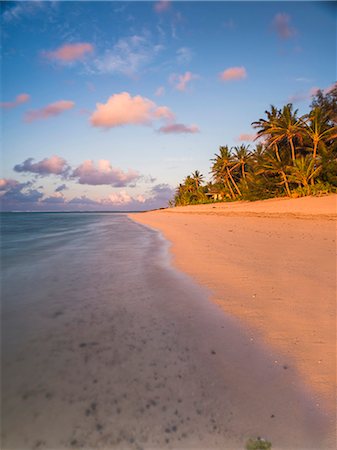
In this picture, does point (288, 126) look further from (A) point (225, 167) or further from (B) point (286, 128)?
(A) point (225, 167)

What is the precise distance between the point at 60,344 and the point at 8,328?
860 mm

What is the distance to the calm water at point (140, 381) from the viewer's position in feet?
5.09

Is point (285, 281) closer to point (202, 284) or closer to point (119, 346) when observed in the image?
point (202, 284)

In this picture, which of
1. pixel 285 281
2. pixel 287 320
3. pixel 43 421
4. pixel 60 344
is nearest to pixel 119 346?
pixel 60 344

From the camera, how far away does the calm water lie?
1551 mm

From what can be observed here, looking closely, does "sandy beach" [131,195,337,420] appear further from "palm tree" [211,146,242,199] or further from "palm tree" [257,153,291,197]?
"palm tree" [211,146,242,199]

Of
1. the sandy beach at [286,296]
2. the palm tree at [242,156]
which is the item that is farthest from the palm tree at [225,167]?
the sandy beach at [286,296]

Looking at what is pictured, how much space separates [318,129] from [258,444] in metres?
33.4

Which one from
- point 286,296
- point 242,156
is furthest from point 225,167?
point 286,296

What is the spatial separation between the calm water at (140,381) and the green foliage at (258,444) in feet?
0.13

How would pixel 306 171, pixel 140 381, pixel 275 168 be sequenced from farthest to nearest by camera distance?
pixel 275 168, pixel 306 171, pixel 140 381

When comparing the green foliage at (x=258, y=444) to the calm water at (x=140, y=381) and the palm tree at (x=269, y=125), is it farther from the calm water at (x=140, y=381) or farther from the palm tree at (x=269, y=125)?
the palm tree at (x=269, y=125)

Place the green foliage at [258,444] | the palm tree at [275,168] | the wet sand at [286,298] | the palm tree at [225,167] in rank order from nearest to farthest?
the green foliage at [258,444] < the wet sand at [286,298] < the palm tree at [275,168] < the palm tree at [225,167]

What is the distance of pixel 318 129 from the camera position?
28203 mm
